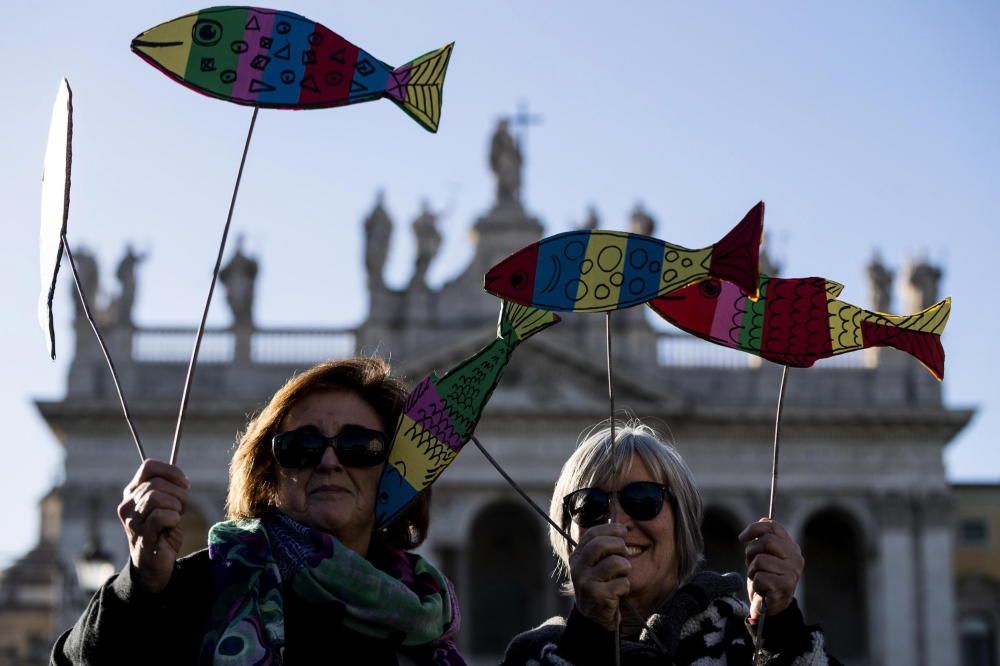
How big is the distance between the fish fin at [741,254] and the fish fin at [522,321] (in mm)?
677

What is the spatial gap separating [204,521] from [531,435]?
695cm

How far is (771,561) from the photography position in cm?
534

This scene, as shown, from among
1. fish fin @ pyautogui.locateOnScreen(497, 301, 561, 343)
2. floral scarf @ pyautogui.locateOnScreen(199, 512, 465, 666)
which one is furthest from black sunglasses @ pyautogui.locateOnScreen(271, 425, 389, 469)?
fish fin @ pyautogui.locateOnScreen(497, 301, 561, 343)

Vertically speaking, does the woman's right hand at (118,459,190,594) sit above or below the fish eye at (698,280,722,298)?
below

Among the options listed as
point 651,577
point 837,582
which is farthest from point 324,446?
point 837,582

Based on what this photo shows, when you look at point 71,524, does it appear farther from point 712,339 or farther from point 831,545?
point 712,339

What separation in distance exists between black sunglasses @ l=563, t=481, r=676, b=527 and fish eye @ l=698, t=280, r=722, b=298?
0.61 m

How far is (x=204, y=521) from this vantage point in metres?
38.9

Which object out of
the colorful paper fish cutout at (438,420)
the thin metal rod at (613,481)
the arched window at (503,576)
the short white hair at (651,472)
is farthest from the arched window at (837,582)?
the colorful paper fish cutout at (438,420)

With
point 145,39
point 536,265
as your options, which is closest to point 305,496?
point 536,265

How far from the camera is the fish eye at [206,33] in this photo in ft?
17.8

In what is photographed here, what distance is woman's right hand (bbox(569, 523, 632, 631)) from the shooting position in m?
5.21

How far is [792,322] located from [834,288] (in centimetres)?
21

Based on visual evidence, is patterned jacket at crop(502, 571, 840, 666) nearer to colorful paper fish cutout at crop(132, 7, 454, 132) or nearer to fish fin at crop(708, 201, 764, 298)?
fish fin at crop(708, 201, 764, 298)
